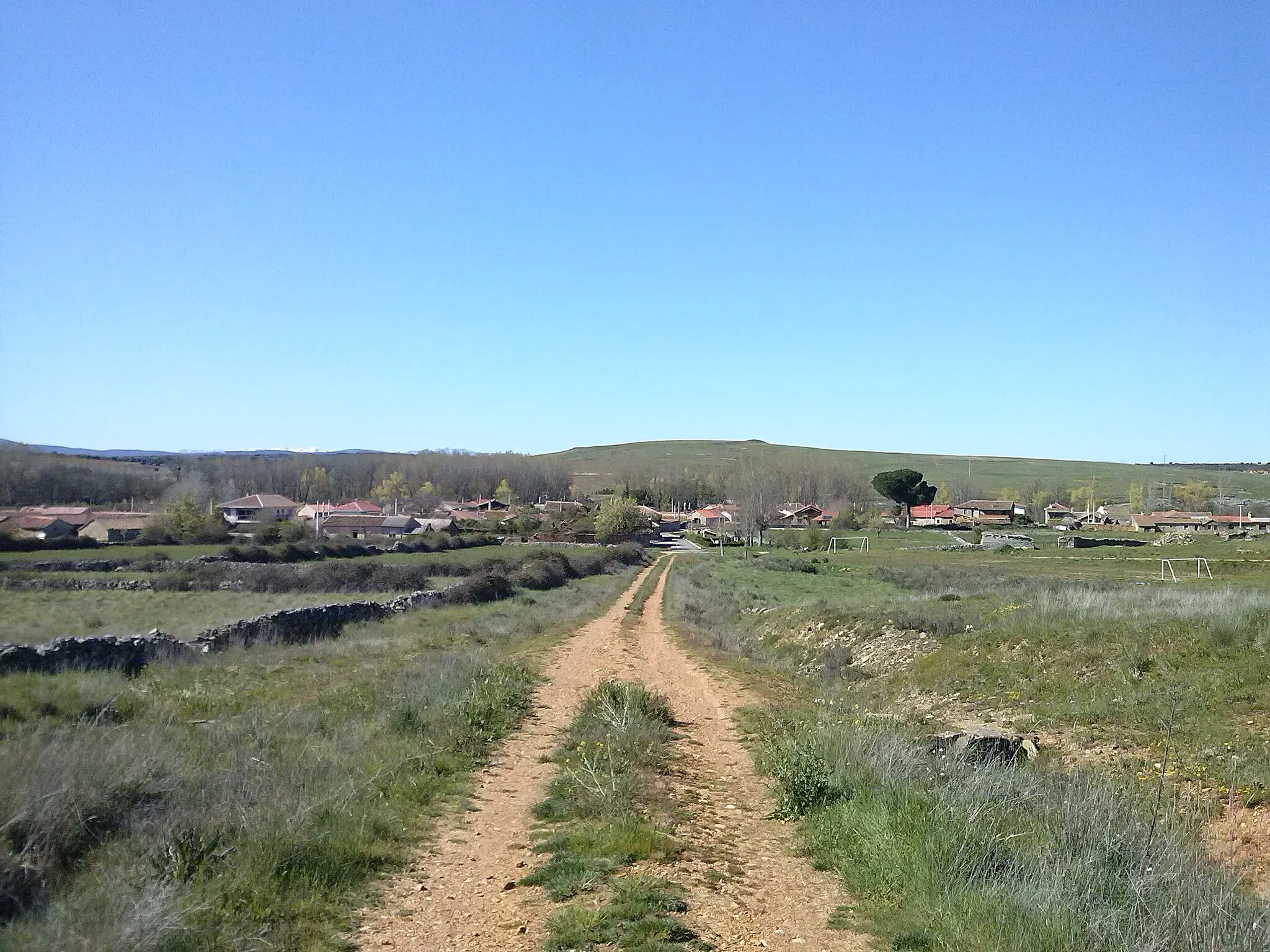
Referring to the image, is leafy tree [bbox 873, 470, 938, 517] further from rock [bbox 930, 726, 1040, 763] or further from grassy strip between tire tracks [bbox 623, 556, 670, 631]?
rock [bbox 930, 726, 1040, 763]

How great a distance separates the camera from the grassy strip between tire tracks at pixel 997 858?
5.47 meters

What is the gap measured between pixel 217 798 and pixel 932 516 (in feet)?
441

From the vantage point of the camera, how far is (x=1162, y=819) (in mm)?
7898

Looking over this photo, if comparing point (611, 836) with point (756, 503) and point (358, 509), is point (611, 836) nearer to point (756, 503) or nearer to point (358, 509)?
point (756, 503)

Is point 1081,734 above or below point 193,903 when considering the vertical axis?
below

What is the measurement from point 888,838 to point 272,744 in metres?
7.18

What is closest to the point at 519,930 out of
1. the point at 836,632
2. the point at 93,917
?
the point at 93,917

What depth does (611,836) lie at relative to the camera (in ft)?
25.6

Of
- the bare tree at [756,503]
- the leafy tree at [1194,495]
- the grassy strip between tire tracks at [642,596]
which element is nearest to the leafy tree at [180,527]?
the grassy strip between tire tracks at [642,596]

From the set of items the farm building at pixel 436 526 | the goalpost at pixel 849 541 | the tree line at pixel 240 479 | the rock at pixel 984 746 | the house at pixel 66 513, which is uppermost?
the tree line at pixel 240 479

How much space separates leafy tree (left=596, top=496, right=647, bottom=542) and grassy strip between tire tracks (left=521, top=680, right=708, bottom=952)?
85473 mm

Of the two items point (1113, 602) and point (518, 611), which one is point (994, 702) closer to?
point (1113, 602)

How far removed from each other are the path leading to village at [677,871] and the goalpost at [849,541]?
→ 7280 centimetres

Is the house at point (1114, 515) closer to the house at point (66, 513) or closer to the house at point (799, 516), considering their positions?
the house at point (799, 516)
